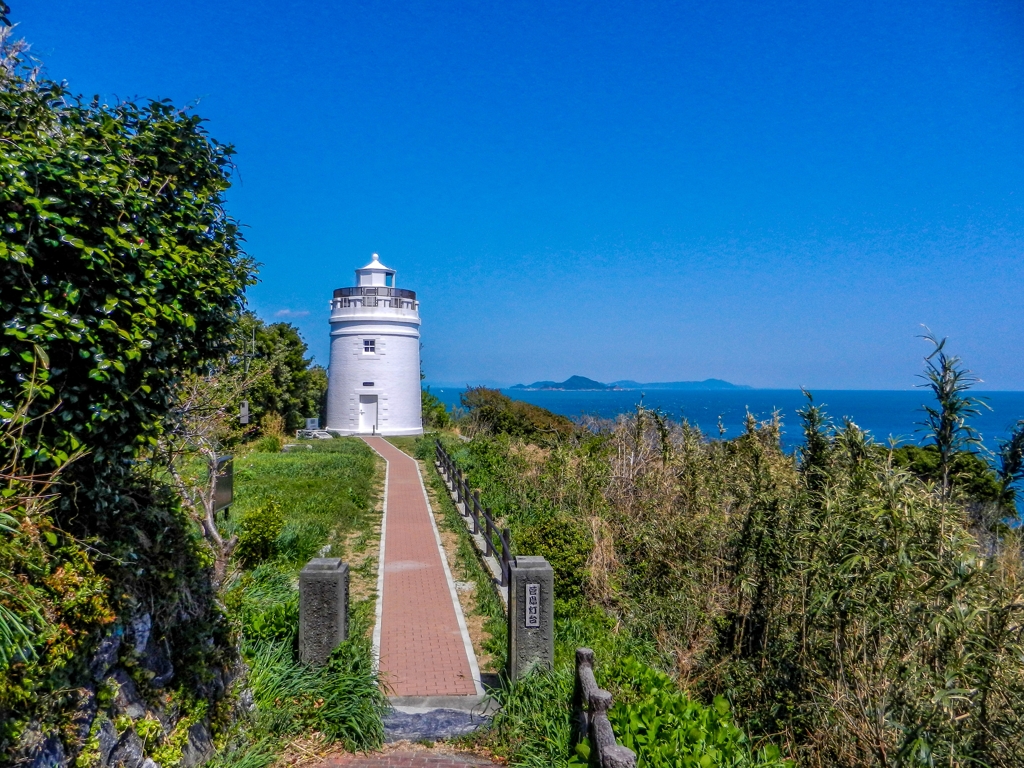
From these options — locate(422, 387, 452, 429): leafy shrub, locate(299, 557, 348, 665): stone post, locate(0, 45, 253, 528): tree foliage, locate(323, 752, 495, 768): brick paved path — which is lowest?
locate(323, 752, 495, 768): brick paved path

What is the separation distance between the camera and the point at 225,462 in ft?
28.5

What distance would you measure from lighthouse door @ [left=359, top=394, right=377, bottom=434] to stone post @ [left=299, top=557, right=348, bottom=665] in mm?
28146

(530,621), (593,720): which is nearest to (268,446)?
(530,621)

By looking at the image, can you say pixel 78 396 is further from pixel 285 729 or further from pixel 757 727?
pixel 757 727

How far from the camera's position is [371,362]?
1319 inches

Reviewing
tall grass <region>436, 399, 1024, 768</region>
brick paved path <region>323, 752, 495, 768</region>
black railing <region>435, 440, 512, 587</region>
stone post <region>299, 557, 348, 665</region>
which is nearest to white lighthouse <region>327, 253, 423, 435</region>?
black railing <region>435, 440, 512, 587</region>

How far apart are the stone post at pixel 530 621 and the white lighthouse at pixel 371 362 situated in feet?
92.2

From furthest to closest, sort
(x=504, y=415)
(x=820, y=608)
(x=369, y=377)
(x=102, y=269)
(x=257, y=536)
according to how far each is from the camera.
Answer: (x=369, y=377) → (x=504, y=415) → (x=257, y=536) → (x=820, y=608) → (x=102, y=269)

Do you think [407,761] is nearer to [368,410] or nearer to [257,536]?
[257,536]

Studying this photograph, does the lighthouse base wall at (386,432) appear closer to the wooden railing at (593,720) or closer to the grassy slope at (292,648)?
the grassy slope at (292,648)

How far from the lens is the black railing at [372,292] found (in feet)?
111

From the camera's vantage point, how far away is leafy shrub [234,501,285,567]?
9.05 meters

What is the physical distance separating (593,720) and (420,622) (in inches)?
143

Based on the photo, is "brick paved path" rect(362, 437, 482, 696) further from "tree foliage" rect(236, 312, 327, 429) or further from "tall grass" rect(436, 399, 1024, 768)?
"tree foliage" rect(236, 312, 327, 429)
